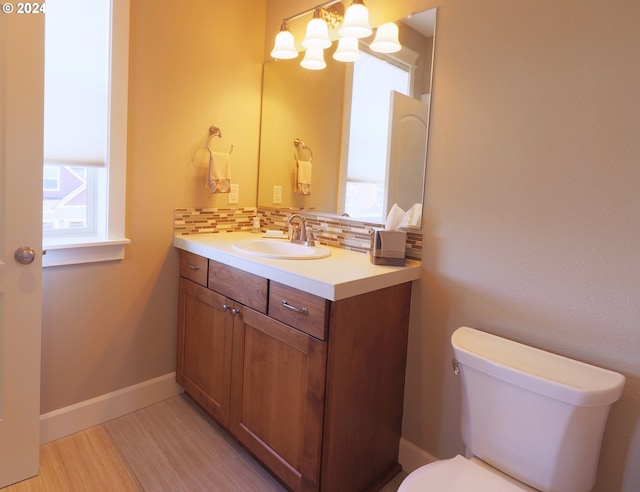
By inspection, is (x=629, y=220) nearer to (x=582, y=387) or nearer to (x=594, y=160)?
(x=594, y=160)

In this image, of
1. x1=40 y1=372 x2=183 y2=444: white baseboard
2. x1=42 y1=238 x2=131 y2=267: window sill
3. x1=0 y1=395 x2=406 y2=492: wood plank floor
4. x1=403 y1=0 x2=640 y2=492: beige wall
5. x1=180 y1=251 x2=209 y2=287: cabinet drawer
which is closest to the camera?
x1=403 y1=0 x2=640 y2=492: beige wall

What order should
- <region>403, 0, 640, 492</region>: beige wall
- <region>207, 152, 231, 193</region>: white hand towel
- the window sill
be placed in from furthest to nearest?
1. <region>207, 152, 231, 193</region>: white hand towel
2. the window sill
3. <region>403, 0, 640, 492</region>: beige wall

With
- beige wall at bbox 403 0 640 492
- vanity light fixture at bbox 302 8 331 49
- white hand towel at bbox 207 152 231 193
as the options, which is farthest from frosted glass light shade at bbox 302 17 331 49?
white hand towel at bbox 207 152 231 193

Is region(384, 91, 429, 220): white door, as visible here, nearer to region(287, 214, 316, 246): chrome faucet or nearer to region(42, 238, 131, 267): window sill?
region(287, 214, 316, 246): chrome faucet

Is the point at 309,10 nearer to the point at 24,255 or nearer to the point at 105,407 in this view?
the point at 24,255

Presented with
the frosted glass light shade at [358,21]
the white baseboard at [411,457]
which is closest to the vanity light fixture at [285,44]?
the frosted glass light shade at [358,21]

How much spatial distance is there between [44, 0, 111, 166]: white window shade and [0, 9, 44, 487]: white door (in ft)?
0.87

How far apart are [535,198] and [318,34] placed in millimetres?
1201

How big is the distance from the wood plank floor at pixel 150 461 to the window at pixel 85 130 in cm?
83

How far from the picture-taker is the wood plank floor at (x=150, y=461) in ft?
5.47

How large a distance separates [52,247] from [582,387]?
77.8 inches

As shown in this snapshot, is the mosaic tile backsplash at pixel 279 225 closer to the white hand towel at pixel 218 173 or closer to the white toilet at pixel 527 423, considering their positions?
the white hand towel at pixel 218 173

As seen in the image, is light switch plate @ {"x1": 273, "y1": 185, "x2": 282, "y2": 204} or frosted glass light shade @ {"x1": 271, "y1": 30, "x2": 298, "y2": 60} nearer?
frosted glass light shade @ {"x1": 271, "y1": 30, "x2": 298, "y2": 60}

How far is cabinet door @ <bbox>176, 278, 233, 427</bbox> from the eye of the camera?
1900mm
